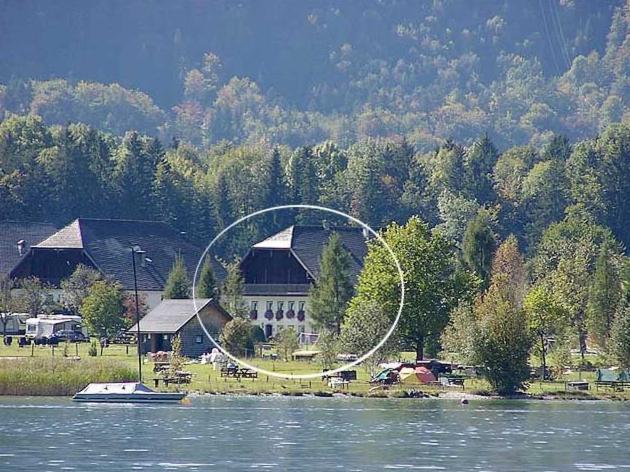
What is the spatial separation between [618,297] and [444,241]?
381 inches

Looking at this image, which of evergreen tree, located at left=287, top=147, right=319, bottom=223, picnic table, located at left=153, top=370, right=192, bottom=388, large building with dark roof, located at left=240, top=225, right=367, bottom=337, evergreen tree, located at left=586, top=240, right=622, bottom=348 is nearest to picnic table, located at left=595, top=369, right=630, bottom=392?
evergreen tree, located at left=586, top=240, right=622, bottom=348

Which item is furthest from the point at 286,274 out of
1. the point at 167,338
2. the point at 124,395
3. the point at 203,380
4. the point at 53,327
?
the point at 124,395

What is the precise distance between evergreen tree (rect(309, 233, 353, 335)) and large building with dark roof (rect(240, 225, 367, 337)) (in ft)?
40.5

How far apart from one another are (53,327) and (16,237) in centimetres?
3480

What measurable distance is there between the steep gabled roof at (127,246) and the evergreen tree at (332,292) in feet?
76.5

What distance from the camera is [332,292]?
116m

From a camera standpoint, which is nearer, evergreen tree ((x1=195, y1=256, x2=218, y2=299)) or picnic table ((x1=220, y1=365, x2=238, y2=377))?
picnic table ((x1=220, y1=365, x2=238, y2=377))

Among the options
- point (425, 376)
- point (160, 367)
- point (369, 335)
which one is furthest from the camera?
point (369, 335)

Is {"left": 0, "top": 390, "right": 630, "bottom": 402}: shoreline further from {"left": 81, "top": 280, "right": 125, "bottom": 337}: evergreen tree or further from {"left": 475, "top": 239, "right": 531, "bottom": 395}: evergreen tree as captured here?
{"left": 81, "top": 280, "right": 125, "bottom": 337}: evergreen tree

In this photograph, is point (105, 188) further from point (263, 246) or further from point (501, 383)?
point (501, 383)

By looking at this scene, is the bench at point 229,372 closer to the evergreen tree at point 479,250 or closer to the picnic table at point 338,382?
the picnic table at point 338,382

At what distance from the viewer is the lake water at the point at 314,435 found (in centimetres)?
6288

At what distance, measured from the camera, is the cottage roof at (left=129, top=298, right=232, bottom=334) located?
112312 mm

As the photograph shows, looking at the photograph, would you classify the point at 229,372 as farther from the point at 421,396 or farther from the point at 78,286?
the point at 78,286
